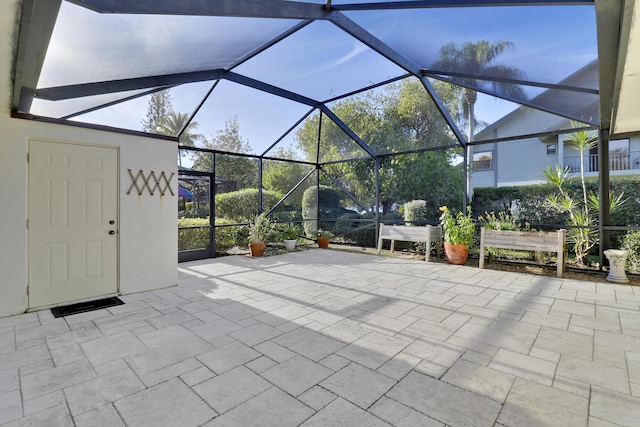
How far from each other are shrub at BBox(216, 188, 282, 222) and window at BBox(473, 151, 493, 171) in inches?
289

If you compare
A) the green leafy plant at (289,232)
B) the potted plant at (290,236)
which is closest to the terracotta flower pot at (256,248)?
the potted plant at (290,236)

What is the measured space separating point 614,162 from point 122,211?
42.9 feet

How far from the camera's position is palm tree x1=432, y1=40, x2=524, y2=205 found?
392 centimetres

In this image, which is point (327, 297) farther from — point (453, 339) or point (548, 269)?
point (548, 269)

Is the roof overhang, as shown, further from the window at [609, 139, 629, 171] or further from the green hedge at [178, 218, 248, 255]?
the green hedge at [178, 218, 248, 255]

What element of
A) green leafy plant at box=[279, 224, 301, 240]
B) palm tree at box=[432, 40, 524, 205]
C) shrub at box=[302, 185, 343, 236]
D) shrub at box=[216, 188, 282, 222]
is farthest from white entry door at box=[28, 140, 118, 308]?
shrub at box=[302, 185, 343, 236]

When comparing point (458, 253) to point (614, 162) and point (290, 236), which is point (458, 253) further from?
point (614, 162)

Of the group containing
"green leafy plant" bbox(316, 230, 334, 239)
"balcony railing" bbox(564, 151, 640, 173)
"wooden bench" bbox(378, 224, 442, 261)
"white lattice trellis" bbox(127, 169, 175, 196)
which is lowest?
"green leafy plant" bbox(316, 230, 334, 239)

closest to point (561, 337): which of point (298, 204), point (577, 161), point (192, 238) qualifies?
point (192, 238)

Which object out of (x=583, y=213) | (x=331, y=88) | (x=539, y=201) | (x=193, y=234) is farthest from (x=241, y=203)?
(x=583, y=213)

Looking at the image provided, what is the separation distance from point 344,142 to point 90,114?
556 cm

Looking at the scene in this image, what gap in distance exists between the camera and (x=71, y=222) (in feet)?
12.2

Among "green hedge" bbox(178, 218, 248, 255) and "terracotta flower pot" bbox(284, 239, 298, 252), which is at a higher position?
"green hedge" bbox(178, 218, 248, 255)

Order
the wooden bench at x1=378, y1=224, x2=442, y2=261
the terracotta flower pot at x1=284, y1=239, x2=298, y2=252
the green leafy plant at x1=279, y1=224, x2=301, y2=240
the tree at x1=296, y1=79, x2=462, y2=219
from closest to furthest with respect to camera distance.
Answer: the wooden bench at x1=378, y1=224, x2=442, y2=261
the tree at x1=296, y1=79, x2=462, y2=219
the terracotta flower pot at x1=284, y1=239, x2=298, y2=252
the green leafy plant at x1=279, y1=224, x2=301, y2=240
